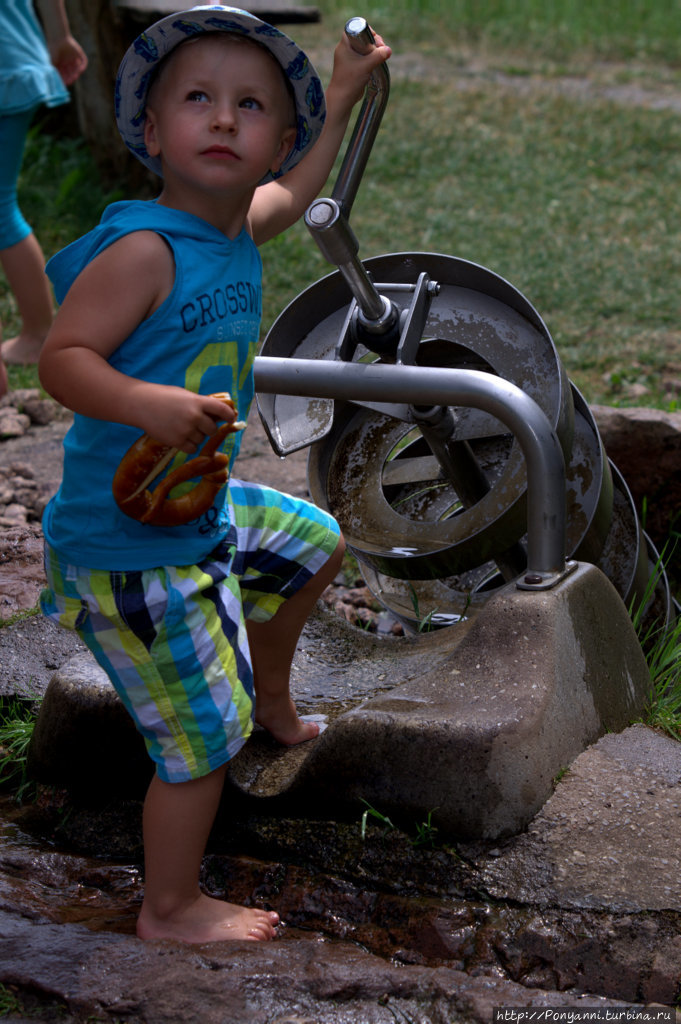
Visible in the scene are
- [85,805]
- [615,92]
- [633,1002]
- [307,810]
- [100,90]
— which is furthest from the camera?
[615,92]

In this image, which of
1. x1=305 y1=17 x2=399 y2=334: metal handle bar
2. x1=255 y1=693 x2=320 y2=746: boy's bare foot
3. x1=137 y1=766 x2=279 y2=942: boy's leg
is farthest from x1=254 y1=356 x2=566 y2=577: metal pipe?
x1=137 y1=766 x2=279 y2=942: boy's leg

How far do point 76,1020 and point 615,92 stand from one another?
8193 mm

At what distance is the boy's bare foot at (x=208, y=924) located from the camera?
5.59 feet

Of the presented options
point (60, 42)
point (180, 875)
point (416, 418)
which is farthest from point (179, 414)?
point (60, 42)

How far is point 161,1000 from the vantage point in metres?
1.49

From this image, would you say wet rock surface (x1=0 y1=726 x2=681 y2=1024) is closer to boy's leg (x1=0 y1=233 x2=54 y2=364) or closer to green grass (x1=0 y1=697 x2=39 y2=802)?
green grass (x1=0 y1=697 x2=39 y2=802)

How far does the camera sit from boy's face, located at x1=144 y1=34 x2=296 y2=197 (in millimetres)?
1673

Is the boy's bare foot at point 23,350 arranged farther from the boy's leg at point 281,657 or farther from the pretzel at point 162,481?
the pretzel at point 162,481

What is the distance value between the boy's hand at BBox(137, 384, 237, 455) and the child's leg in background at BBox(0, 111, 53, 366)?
2.77 meters

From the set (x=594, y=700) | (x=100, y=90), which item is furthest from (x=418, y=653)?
(x=100, y=90)

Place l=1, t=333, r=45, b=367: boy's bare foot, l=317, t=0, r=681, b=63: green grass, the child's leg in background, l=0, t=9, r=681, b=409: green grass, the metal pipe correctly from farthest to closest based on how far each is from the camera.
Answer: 1. l=317, t=0, r=681, b=63: green grass
2. l=0, t=9, r=681, b=409: green grass
3. l=1, t=333, r=45, b=367: boy's bare foot
4. the child's leg in background
5. the metal pipe

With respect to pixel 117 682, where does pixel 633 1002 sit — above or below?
below

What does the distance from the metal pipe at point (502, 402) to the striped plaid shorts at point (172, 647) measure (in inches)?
15.2

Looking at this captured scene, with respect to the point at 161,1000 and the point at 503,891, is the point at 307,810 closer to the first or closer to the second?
the point at 503,891
